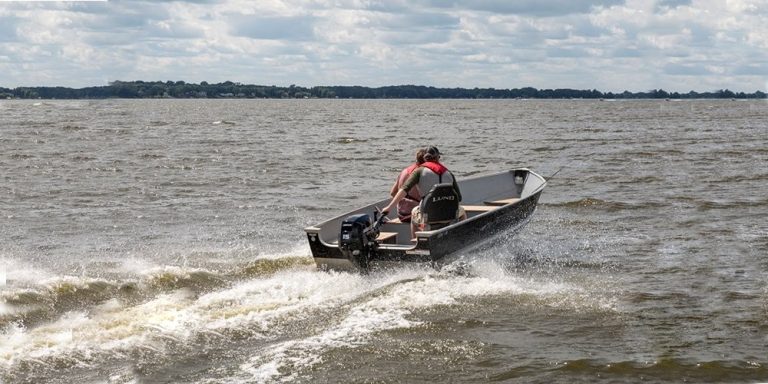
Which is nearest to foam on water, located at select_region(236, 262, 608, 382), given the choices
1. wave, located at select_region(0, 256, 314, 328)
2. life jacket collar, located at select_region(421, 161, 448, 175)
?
life jacket collar, located at select_region(421, 161, 448, 175)

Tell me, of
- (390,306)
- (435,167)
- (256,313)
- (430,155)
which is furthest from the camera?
(430,155)

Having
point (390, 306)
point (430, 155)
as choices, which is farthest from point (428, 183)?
point (390, 306)

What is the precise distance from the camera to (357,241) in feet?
38.5

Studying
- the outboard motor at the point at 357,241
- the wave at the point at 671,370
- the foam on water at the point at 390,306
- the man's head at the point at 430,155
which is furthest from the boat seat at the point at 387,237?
the wave at the point at 671,370

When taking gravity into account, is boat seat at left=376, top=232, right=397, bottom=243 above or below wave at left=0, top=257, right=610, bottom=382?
above

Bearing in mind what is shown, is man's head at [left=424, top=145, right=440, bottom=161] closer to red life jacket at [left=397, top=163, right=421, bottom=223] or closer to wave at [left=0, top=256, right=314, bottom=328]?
red life jacket at [left=397, top=163, right=421, bottom=223]

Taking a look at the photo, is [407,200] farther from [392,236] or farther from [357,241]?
[357,241]

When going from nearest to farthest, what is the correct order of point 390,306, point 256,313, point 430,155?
point 256,313 → point 390,306 → point 430,155

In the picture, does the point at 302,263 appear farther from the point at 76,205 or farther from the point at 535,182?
the point at 76,205

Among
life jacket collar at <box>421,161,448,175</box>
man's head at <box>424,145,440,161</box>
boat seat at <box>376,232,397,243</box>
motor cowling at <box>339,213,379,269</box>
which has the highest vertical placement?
man's head at <box>424,145,440,161</box>

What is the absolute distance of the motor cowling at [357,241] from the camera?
11.8 meters

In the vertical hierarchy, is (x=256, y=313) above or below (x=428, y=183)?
below

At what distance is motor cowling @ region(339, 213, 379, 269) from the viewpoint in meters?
11.8

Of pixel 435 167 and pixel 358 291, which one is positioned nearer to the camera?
pixel 358 291
